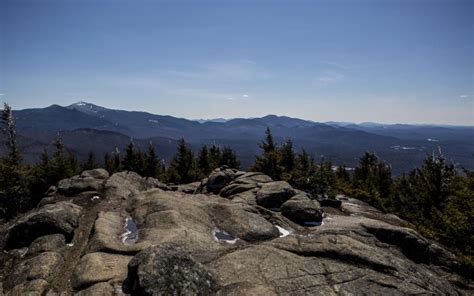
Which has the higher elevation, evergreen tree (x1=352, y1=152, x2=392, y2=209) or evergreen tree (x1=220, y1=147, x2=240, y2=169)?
evergreen tree (x1=220, y1=147, x2=240, y2=169)

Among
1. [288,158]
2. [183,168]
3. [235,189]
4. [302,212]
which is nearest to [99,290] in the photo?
[302,212]

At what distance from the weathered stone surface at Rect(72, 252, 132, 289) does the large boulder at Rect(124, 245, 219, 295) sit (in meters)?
1.15

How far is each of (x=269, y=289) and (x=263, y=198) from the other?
40.5 ft

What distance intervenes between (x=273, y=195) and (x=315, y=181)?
376 inches

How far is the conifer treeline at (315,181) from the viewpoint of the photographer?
19328 mm

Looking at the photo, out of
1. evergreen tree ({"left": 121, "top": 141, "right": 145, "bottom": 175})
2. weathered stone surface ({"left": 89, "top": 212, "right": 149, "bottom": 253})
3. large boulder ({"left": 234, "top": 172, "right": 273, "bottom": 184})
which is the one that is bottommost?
evergreen tree ({"left": 121, "top": 141, "right": 145, "bottom": 175})

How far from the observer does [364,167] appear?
68688 mm

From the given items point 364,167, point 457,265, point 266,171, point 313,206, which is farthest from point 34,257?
point 364,167

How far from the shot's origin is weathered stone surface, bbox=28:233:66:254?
1489 centimetres

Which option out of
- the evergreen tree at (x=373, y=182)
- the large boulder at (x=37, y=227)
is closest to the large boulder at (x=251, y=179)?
the evergreen tree at (x=373, y=182)

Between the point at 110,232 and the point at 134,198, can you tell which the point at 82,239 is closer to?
the point at 110,232

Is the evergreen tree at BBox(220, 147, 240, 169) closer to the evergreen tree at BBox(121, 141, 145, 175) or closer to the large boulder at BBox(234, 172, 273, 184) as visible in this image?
the evergreen tree at BBox(121, 141, 145, 175)

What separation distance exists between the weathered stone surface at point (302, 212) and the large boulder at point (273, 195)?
1.43 meters

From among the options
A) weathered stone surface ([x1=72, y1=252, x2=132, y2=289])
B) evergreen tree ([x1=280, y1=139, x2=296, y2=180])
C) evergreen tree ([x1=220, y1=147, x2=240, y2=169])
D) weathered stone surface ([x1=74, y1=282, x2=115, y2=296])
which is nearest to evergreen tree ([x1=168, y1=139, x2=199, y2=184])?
evergreen tree ([x1=220, y1=147, x2=240, y2=169])
